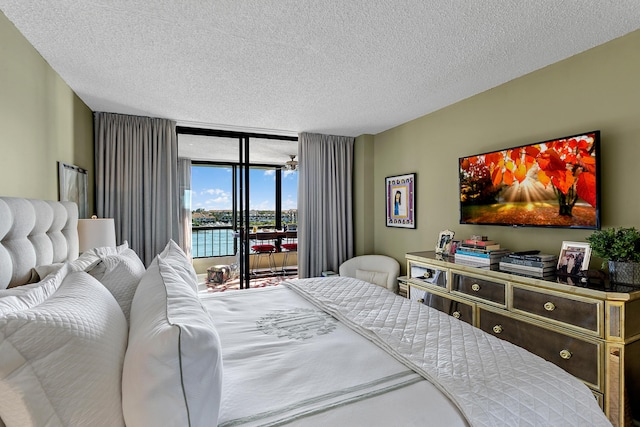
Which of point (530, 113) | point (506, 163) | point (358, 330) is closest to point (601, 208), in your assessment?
point (506, 163)

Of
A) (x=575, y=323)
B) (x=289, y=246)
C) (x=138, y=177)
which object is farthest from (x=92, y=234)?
(x=575, y=323)

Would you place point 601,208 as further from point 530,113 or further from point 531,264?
point 530,113

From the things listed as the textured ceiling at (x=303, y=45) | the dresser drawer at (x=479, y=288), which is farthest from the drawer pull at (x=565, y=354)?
the textured ceiling at (x=303, y=45)

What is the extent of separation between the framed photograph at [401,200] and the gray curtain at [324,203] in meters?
0.68

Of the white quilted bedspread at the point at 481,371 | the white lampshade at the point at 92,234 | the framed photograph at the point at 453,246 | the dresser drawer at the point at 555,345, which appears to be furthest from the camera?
the framed photograph at the point at 453,246

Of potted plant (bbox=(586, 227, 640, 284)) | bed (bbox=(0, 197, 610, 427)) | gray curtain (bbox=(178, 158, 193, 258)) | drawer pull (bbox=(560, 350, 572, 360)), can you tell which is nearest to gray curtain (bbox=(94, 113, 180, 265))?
gray curtain (bbox=(178, 158, 193, 258))

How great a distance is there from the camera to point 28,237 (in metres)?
1.66

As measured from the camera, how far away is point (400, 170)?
13.6 feet

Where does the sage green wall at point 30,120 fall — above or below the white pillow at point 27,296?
above

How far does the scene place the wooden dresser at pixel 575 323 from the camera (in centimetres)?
171

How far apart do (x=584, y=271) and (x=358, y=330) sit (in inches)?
62.6

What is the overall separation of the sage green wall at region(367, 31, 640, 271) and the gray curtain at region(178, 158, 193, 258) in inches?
106

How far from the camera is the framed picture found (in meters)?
2.60

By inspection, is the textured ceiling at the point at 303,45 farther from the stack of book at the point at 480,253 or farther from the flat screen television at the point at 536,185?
the stack of book at the point at 480,253
